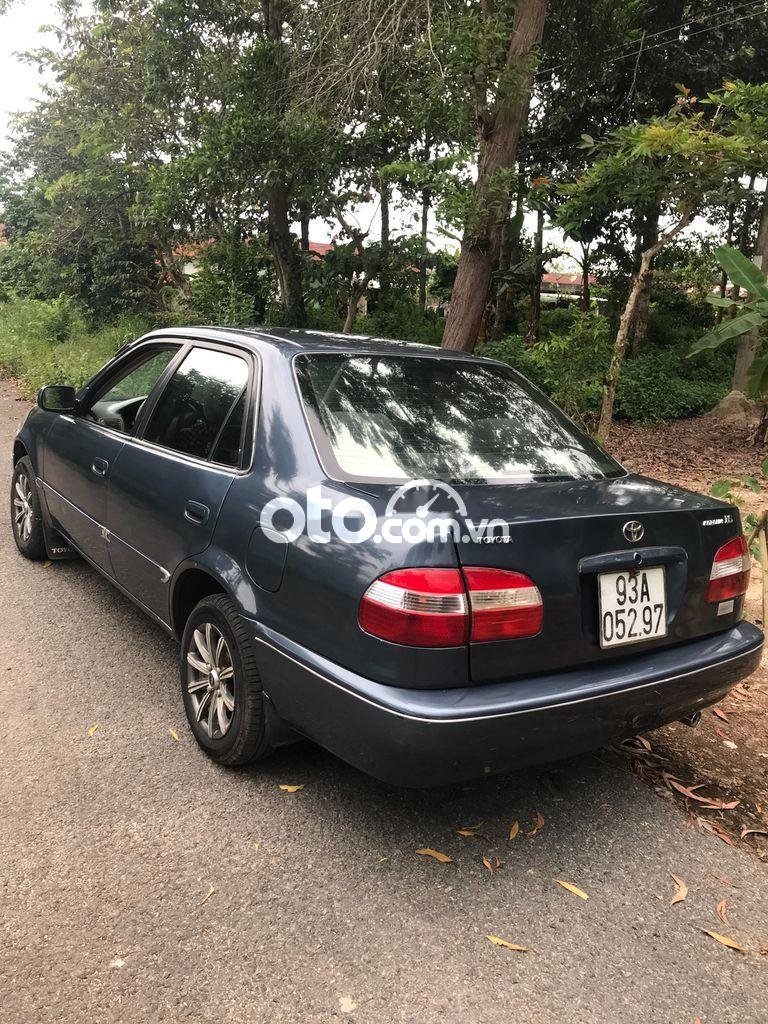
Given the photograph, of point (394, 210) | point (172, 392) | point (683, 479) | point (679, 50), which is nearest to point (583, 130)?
point (679, 50)

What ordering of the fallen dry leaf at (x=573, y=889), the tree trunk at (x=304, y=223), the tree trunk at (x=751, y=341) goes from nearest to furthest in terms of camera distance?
the fallen dry leaf at (x=573, y=889), the tree trunk at (x=751, y=341), the tree trunk at (x=304, y=223)

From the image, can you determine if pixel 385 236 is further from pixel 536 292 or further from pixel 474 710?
pixel 474 710

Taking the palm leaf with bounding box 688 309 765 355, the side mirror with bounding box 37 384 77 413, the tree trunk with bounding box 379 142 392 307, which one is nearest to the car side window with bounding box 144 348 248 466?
the side mirror with bounding box 37 384 77 413

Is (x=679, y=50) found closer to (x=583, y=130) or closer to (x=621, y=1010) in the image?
(x=583, y=130)

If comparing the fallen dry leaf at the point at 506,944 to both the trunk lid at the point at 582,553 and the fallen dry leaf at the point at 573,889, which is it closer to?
the fallen dry leaf at the point at 573,889

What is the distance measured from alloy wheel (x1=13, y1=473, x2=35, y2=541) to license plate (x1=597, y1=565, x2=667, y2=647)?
3916mm

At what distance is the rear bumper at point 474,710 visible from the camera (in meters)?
2.09

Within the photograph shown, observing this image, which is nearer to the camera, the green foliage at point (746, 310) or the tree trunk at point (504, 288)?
the green foliage at point (746, 310)

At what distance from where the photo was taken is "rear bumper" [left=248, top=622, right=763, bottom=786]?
2.09m

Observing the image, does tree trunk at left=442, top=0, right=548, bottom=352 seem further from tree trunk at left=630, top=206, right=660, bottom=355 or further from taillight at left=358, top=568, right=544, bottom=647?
tree trunk at left=630, top=206, right=660, bottom=355

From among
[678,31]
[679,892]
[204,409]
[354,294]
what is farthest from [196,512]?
[678,31]

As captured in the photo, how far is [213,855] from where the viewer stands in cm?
240

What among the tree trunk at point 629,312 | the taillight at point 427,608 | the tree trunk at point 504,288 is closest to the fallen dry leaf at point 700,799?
the taillight at point 427,608

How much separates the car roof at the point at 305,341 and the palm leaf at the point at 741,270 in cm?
148
